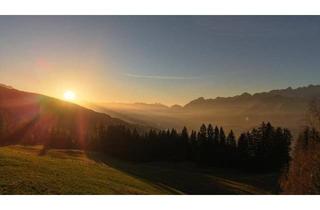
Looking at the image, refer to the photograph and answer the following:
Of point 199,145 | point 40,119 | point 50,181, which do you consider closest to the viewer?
point 50,181

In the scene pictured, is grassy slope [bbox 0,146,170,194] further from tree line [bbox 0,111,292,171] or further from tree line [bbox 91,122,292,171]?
tree line [bbox 0,111,292,171]

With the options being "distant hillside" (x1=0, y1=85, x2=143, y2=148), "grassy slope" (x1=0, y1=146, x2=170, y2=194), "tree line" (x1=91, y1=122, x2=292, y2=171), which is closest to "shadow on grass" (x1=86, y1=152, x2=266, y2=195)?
"grassy slope" (x1=0, y1=146, x2=170, y2=194)

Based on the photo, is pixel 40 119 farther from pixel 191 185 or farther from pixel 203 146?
pixel 191 185

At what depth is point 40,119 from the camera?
111 m

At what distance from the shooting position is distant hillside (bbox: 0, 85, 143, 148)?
271ft

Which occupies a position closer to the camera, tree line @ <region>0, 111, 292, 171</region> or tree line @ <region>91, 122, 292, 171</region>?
tree line @ <region>91, 122, 292, 171</region>

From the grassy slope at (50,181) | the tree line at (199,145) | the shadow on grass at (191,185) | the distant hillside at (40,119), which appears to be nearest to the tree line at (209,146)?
the tree line at (199,145)

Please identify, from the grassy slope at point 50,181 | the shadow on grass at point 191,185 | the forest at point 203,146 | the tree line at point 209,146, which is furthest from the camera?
the forest at point 203,146

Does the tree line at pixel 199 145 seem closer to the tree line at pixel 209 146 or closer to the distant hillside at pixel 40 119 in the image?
the tree line at pixel 209 146

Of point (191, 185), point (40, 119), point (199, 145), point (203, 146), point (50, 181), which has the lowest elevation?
point (191, 185)

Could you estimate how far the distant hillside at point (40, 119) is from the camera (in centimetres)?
8256

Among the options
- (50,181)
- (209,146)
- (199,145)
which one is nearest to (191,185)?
(50,181)
